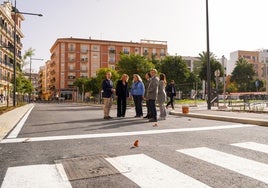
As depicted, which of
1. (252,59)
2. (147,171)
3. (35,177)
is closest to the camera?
(35,177)

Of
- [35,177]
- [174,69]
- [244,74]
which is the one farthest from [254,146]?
[244,74]

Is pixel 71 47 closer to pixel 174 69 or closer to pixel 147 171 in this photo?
pixel 174 69

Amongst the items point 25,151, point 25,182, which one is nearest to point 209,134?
point 25,151

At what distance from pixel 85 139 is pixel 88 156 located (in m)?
1.60

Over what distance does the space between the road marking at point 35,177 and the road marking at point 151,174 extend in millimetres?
728

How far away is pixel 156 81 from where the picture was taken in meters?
10.4

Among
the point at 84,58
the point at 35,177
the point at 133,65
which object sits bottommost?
the point at 35,177

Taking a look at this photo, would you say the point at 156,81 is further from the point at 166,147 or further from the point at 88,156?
the point at 88,156

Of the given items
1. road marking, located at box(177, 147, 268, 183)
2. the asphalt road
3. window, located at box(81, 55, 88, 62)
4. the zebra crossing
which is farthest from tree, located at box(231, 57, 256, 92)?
the zebra crossing

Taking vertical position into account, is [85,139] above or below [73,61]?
below

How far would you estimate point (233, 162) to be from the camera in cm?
394

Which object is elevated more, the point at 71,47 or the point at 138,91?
the point at 71,47

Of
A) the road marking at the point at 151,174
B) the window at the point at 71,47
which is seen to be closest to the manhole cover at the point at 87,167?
the road marking at the point at 151,174

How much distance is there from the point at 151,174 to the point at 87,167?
0.83 meters
